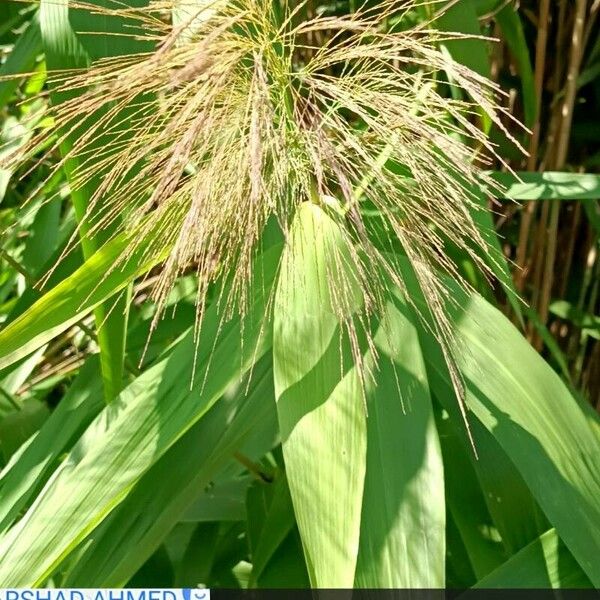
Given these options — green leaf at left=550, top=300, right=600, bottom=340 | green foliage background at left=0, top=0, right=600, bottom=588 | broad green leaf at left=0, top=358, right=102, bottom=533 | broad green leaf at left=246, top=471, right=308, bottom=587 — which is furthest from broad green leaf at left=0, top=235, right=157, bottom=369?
green leaf at left=550, top=300, right=600, bottom=340

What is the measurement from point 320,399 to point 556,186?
0.34 meters

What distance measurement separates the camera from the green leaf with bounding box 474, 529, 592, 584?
57 cm

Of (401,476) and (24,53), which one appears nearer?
(401,476)

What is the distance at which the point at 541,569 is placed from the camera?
22.7 inches

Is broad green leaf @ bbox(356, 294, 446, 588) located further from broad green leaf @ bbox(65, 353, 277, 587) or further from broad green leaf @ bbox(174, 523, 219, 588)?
broad green leaf @ bbox(174, 523, 219, 588)

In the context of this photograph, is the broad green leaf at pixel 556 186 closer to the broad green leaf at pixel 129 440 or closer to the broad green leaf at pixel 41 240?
the broad green leaf at pixel 129 440

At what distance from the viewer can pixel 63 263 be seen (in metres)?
0.68

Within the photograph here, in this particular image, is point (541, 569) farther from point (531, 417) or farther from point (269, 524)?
point (269, 524)

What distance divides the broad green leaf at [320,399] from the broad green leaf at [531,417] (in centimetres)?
10

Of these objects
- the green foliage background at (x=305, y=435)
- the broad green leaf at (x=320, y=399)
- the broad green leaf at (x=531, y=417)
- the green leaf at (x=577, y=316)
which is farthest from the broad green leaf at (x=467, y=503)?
the green leaf at (x=577, y=316)

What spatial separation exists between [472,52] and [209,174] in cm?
33

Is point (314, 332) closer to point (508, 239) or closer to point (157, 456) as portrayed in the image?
point (157, 456)

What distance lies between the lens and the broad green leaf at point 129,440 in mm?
513

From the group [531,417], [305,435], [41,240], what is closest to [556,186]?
[531,417]
